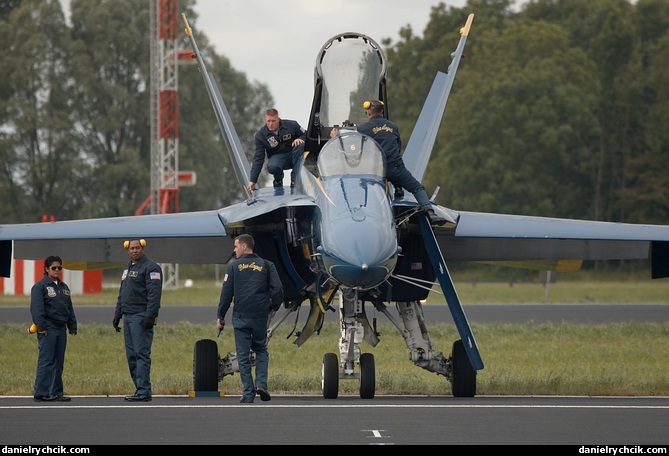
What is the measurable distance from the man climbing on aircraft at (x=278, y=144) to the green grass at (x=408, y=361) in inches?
107

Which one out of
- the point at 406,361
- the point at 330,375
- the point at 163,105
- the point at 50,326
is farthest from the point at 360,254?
the point at 163,105

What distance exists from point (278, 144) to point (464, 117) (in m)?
51.4

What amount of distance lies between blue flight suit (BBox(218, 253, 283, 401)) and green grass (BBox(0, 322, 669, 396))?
2.21 meters

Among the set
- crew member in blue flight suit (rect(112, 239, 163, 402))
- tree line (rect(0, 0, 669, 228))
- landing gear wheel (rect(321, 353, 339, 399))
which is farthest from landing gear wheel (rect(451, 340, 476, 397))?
tree line (rect(0, 0, 669, 228))

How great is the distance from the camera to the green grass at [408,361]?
58.3ft

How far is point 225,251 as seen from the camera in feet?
60.7

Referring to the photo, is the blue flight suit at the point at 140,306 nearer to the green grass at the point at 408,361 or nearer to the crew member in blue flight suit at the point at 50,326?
the crew member in blue flight suit at the point at 50,326

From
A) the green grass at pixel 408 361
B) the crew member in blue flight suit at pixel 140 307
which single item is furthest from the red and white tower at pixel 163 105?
the crew member in blue flight suit at pixel 140 307

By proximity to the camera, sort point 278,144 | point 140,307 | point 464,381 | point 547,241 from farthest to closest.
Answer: point 547,241 < point 278,144 < point 464,381 < point 140,307

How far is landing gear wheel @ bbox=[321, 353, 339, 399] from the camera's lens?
1544 cm

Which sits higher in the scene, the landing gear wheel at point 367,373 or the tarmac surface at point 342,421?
the landing gear wheel at point 367,373

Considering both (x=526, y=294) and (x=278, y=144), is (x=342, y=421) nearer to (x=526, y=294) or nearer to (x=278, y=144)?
(x=278, y=144)

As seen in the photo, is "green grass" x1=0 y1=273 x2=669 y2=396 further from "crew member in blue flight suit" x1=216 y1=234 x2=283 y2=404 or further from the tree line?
the tree line

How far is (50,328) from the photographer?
15.5 meters
